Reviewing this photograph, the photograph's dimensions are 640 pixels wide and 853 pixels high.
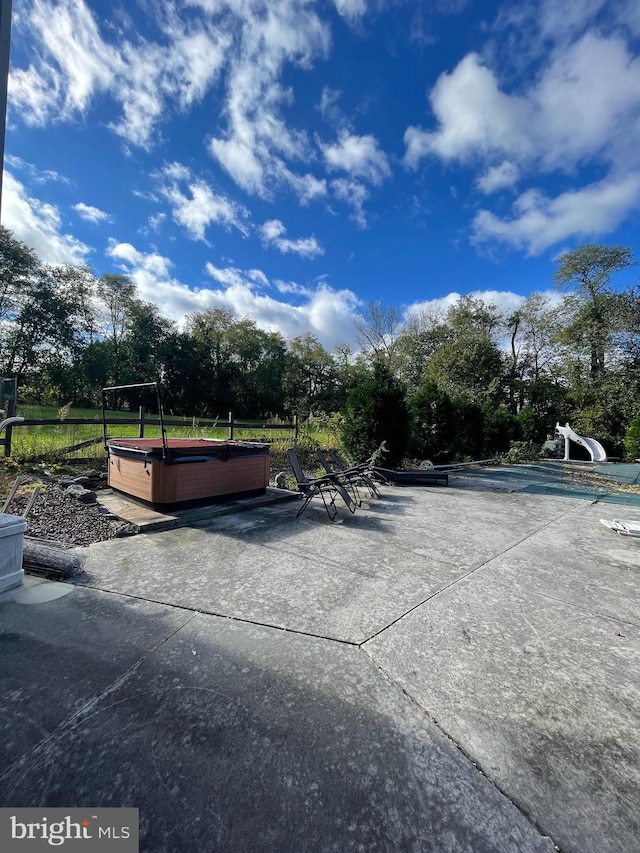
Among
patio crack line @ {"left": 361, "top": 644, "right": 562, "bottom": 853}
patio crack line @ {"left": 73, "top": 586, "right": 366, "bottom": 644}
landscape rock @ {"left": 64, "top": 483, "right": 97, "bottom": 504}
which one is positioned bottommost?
patio crack line @ {"left": 361, "top": 644, "right": 562, "bottom": 853}

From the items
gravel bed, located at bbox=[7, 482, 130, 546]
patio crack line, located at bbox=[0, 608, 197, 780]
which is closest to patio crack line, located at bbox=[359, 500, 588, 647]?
patio crack line, located at bbox=[0, 608, 197, 780]

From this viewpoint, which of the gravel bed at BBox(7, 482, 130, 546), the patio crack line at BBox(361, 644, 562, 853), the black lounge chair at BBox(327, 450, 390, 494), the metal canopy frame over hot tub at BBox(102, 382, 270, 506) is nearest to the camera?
the patio crack line at BBox(361, 644, 562, 853)

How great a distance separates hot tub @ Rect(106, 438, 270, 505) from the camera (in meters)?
4.02

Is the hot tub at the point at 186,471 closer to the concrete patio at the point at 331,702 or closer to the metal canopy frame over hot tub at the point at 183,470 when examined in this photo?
the metal canopy frame over hot tub at the point at 183,470

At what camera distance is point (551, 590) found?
2576mm

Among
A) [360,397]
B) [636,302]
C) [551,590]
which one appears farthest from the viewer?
[636,302]

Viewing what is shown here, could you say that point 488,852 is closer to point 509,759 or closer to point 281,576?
point 509,759

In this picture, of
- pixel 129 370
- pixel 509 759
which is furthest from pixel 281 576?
pixel 129 370

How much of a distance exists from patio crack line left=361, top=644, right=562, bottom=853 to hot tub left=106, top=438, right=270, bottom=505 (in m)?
3.01

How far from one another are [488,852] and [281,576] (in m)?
1.90

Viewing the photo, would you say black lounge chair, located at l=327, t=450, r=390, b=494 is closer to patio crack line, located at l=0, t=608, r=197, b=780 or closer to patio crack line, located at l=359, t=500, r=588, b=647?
patio crack line, located at l=359, t=500, r=588, b=647

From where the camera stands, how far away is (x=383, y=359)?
58.3 feet

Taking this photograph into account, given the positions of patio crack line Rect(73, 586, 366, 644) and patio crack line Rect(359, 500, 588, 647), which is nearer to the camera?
patio crack line Rect(73, 586, 366, 644)

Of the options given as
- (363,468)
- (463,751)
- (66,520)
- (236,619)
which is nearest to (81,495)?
(66,520)
